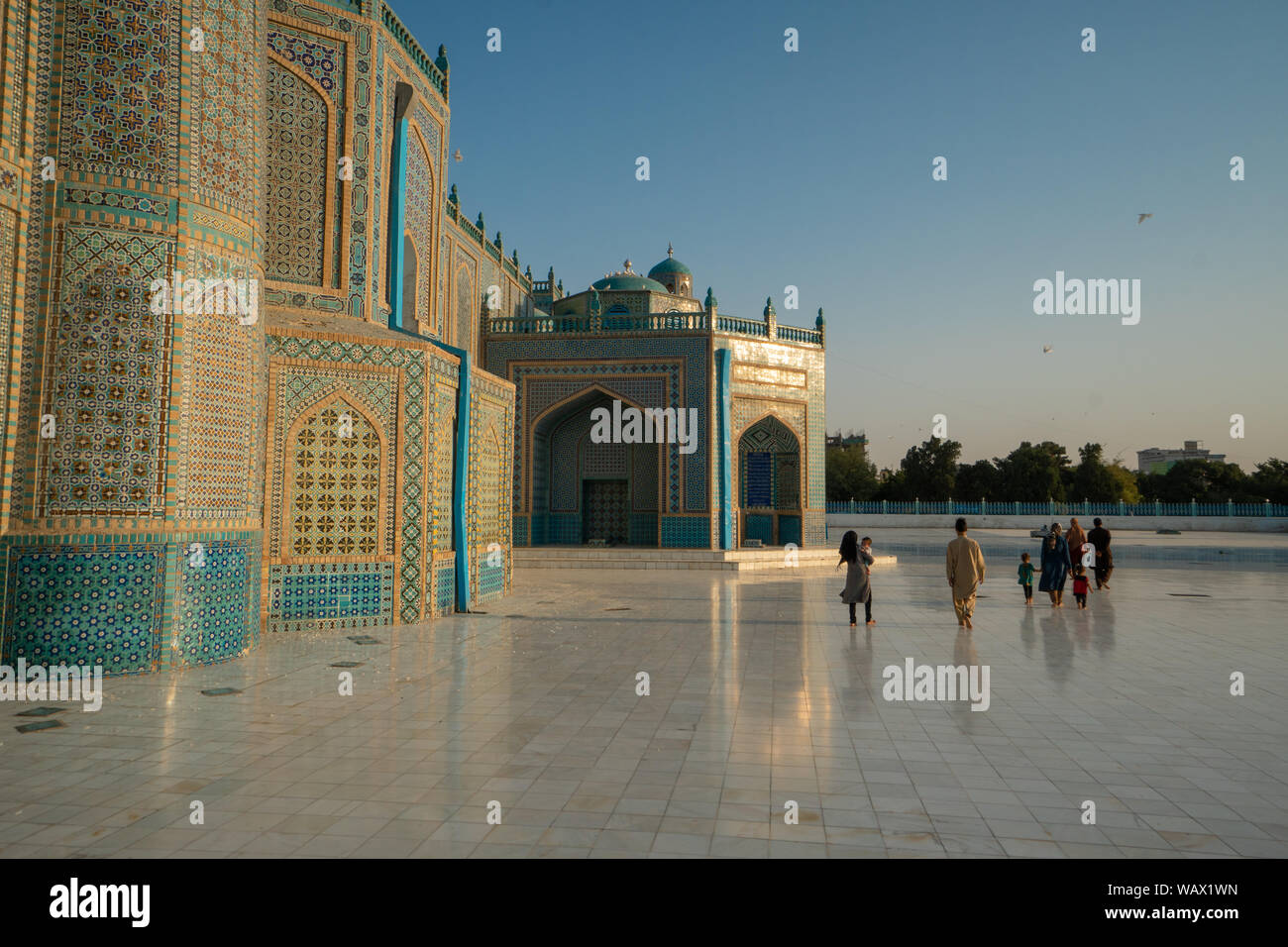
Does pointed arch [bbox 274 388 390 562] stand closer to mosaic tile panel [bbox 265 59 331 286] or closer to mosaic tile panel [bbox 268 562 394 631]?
mosaic tile panel [bbox 268 562 394 631]

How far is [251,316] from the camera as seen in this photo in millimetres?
7500

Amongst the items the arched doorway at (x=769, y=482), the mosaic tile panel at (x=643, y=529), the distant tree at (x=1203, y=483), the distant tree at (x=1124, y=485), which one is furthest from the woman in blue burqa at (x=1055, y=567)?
the distant tree at (x=1203, y=483)

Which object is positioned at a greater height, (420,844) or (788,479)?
(788,479)

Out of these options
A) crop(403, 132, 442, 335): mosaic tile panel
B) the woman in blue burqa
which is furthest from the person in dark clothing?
crop(403, 132, 442, 335): mosaic tile panel

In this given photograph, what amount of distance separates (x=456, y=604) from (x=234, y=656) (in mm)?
3409

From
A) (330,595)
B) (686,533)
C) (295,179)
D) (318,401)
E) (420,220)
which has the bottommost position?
(330,595)

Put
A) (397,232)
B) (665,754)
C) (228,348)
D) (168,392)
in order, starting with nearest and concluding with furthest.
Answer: (665,754) → (168,392) → (228,348) → (397,232)

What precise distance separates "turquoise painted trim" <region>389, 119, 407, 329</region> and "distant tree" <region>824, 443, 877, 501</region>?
47.8 m

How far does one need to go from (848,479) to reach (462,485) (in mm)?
50988

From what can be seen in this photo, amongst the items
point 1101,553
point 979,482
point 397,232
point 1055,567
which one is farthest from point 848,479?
point 397,232

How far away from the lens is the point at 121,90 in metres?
6.76

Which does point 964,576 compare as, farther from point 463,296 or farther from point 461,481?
point 463,296
